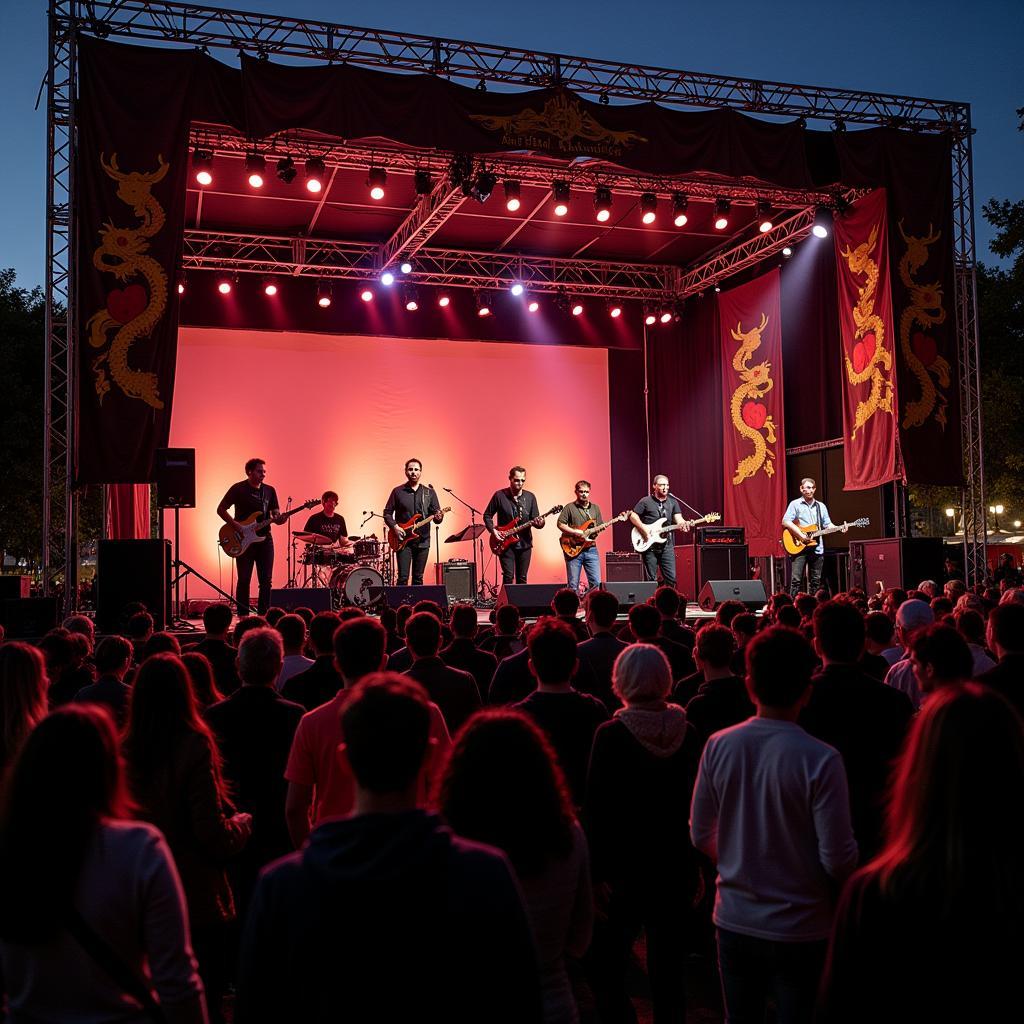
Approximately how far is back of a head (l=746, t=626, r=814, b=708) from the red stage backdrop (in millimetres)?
11570

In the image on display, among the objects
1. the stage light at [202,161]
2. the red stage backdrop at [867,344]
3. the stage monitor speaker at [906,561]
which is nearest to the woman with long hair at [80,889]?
the stage monitor speaker at [906,561]

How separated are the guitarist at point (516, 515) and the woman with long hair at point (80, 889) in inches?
487

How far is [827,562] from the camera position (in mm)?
16484

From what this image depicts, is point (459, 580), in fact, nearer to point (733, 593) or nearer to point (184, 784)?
point (733, 593)

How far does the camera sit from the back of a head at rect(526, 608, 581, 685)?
3643 millimetres

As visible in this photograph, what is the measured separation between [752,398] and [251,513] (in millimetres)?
9467

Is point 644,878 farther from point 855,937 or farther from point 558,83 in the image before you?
point 558,83

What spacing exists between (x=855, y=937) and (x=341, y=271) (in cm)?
1739

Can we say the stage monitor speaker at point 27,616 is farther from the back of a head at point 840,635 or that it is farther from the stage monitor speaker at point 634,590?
the back of a head at point 840,635

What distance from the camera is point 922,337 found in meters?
13.7

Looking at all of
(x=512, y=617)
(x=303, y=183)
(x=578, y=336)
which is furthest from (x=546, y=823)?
(x=578, y=336)

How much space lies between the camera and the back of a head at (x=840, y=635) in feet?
11.8

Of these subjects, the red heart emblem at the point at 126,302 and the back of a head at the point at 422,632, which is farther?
the red heart emblem at the point at 126,302

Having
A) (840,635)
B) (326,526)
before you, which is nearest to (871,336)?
(326,526)
